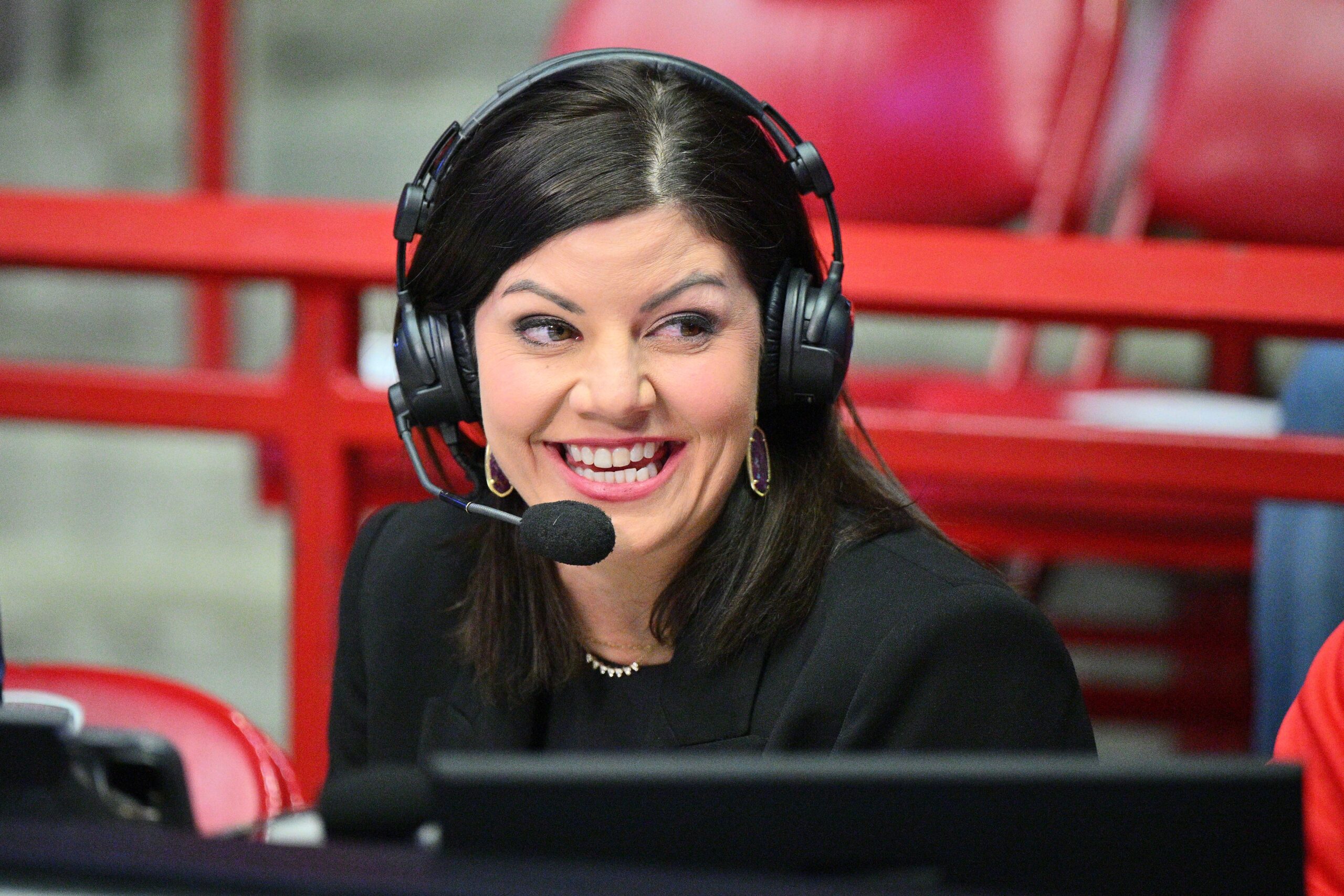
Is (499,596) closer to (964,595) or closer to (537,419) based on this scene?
(537,419)

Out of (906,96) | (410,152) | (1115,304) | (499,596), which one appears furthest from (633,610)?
(410,152)

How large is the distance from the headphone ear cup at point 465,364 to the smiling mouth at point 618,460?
62mm

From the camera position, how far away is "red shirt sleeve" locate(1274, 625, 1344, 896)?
72cm

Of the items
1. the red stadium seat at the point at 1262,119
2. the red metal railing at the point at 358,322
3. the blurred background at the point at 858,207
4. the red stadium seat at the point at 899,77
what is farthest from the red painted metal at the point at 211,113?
the red stadium seat at the point at 1262,119

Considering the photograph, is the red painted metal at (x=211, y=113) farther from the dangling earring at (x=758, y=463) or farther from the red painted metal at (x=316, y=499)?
the dangling earring at (x=758, y=463)

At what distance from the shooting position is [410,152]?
334 centimetres

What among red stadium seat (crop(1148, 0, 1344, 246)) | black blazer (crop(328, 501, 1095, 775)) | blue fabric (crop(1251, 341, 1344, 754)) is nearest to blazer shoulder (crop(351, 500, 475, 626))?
black blazer (crop(328, 501, 1095, 775))

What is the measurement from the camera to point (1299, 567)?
4.62 feet

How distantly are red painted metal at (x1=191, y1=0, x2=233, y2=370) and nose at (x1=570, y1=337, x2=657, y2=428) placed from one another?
2.43m

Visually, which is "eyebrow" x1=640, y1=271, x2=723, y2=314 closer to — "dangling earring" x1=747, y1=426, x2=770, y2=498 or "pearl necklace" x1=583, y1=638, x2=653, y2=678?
"dangling earring" x1=747, y1=426, x2=770, y2=498

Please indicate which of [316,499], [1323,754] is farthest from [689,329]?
[316,499]

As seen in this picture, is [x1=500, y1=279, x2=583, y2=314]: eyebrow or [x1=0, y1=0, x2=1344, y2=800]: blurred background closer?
[x1=500, y1=279, x2=583, y2=314]: eyebrow

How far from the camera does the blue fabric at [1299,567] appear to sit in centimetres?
136

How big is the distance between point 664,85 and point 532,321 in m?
0.18
